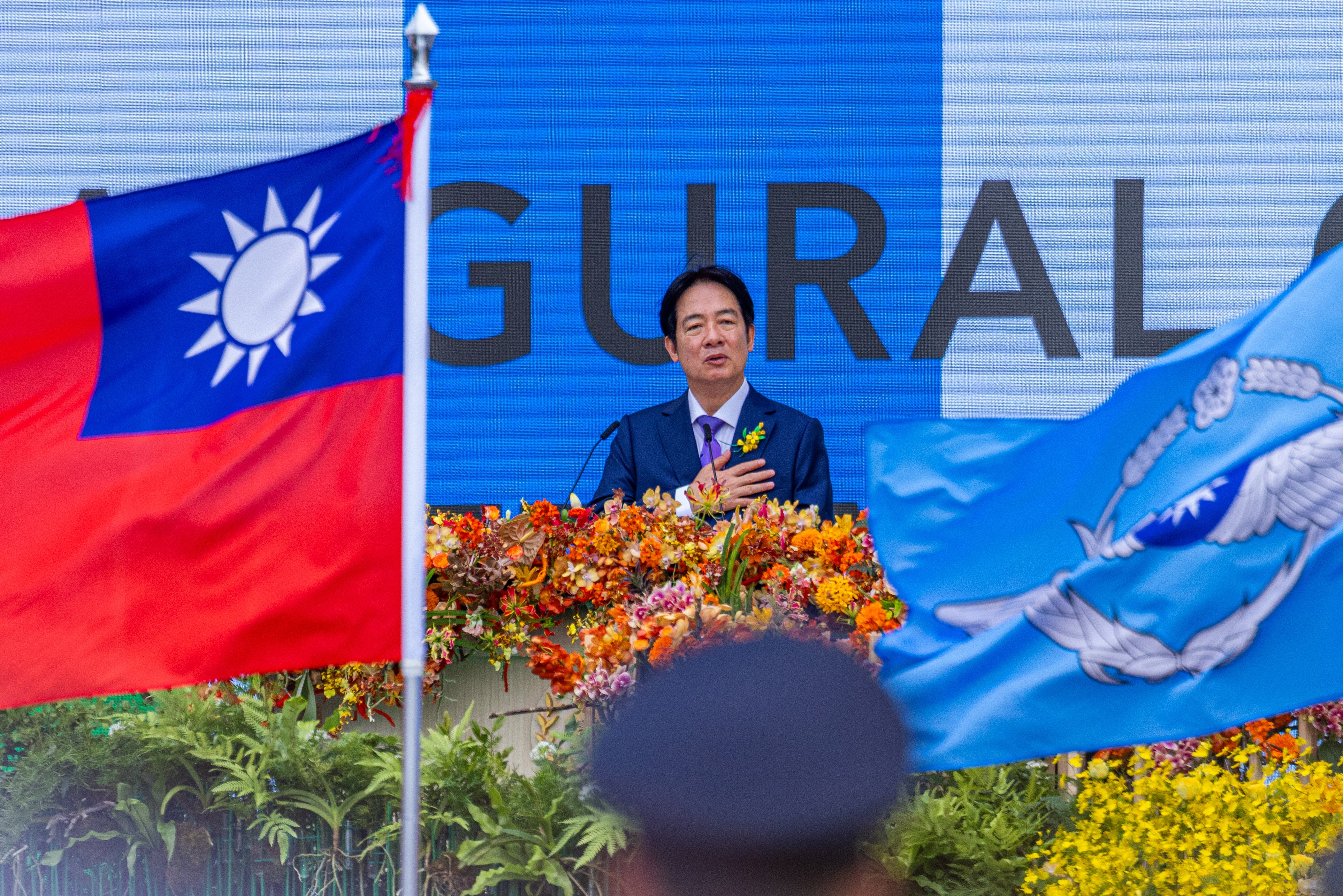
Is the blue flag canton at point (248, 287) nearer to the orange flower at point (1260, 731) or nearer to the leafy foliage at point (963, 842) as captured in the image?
the leafy foliage at point (963, 842)

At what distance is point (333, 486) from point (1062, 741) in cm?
151

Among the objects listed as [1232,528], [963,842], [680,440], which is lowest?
[963,842]

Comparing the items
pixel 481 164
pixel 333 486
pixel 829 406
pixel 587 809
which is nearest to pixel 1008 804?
pixel 587 809

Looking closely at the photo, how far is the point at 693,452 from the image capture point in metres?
4.82

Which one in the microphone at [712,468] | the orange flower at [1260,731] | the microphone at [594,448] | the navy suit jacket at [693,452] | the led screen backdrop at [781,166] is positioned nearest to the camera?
the orange flower at [1260,731]

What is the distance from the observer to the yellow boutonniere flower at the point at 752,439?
403 centimetres

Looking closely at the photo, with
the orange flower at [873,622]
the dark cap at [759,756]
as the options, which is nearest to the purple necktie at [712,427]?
the orange flower at [873,622]

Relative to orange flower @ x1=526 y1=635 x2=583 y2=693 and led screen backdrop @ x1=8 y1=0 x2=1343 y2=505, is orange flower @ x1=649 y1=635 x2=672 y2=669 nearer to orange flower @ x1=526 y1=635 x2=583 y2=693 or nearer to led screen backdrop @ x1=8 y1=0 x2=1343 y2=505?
orange flower @ x1=526 y1=635 x2=583 y2=693

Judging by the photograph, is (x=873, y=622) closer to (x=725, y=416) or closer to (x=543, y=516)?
(x=543, y=516)

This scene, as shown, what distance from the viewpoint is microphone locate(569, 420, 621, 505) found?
4.13 metres

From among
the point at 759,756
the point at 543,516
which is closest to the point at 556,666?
the point at 543,516

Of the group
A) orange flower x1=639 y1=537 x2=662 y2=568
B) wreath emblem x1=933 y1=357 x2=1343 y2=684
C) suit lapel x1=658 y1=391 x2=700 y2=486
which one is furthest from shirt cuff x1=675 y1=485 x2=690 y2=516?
wreath emblem x1=933 y1=357 x2=1343 y2=684

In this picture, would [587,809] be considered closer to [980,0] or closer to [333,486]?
[333,486]

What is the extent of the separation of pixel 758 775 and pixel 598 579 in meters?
2.52
